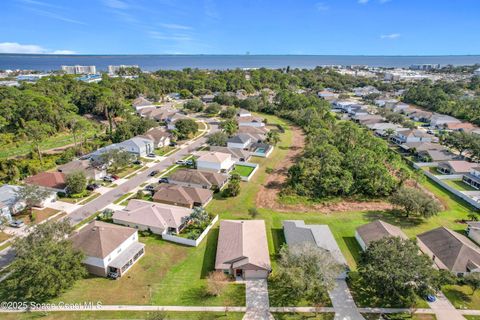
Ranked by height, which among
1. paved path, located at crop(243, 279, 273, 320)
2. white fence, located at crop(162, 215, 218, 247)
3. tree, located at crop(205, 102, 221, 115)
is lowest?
paved path, located at crop(243, 279, 273, 320)

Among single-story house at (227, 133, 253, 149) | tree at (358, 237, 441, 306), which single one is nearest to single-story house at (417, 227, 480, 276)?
Answer: tree at (358, 237, 441, 306)

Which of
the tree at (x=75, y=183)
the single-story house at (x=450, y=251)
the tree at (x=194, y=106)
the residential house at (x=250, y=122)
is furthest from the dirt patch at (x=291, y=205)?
the tree at (x=194, y=106)

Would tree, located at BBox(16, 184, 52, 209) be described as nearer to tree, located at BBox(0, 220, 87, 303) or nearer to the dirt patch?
tree, located at BBox(0, 220, 87, 303)

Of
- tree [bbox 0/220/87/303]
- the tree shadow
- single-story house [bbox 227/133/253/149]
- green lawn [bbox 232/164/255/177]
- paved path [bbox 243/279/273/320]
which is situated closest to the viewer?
tree [bbox 0/220/87/303]

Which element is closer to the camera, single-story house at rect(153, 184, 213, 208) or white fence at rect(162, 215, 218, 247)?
white fence at rect(162, 215, 218, 247)

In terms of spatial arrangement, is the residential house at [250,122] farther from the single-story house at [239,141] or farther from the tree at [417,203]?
the tree at [417,203]

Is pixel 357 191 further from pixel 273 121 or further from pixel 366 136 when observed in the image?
pixel 273 121

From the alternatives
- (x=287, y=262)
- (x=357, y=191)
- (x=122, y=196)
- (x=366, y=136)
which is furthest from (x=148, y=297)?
(x=366, y=136)

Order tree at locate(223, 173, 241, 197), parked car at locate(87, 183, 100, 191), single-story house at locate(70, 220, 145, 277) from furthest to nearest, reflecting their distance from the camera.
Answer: parked car at locate(87, 183, 100, 191)
tree at locate(223, 173, 241, 197)
single-story house at locate(70, 220, 145, 277)
